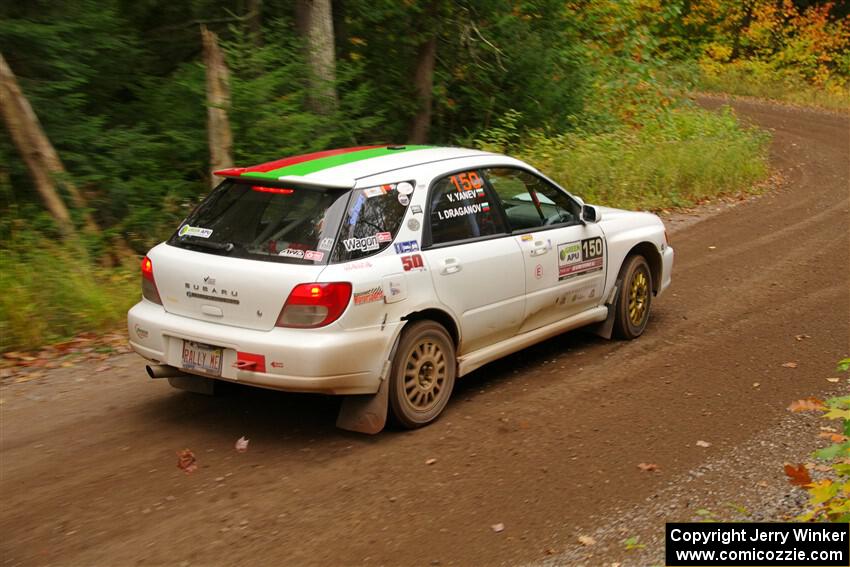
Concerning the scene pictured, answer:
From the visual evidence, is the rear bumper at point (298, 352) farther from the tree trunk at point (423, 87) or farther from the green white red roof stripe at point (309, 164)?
the tree trunk at point (423, 87)

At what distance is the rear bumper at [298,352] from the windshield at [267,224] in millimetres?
470

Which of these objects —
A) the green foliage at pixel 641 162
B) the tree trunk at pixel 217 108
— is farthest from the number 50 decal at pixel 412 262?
the green foliage at pixel 641 162

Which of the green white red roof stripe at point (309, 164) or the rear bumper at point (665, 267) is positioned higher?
the green white red roof stripe at point (309, 164)

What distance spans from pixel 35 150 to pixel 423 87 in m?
8.40

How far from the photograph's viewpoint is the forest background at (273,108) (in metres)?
9.98

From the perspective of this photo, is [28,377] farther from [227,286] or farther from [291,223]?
[291,223]

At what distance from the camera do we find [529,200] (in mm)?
7336

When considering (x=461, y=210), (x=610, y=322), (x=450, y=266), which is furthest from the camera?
(x=610, y=322)

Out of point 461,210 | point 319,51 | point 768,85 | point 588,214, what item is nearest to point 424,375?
point 461,210

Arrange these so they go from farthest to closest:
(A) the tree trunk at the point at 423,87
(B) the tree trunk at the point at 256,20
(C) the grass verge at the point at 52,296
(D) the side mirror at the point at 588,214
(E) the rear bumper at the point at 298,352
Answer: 1. (A) the tree trunk at the point at 423,87
2. (B) the tree trunk at the point at 256,20
3. (C) the grass verge at the point at 52,296
4. (D) the side mirror at the point at 588,214
5. (E) the rear bumper at the point at 298,352

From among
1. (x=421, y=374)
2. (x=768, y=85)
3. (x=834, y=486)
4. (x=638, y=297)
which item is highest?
(x=834, y=486)

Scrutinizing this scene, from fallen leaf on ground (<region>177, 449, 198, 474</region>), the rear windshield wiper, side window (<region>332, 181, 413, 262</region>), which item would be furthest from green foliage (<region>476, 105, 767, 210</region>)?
fallen leaf on ground (<region>177, 449, 198, 474</region>)

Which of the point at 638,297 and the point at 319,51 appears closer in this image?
the point at 638,297

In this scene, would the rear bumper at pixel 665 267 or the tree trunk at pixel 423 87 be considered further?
the tree trunk at pixel 423 87
